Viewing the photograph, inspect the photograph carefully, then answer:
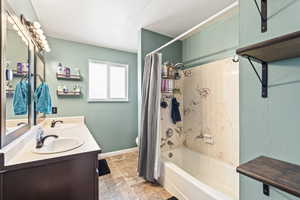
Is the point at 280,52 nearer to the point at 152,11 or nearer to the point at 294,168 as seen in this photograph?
the point at 294,168

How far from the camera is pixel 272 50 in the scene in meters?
0.62

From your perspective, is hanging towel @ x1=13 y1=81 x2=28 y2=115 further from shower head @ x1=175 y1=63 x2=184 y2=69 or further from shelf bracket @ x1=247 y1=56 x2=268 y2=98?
shower head @ x1=175 y1=63 x2=184 y2=69

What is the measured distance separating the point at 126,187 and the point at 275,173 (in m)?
1.86

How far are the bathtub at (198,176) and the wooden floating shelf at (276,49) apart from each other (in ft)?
3.95

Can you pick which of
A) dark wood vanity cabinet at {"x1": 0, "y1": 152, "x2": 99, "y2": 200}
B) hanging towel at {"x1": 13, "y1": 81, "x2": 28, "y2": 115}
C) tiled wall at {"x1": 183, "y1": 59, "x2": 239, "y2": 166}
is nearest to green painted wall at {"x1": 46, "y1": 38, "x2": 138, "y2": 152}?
hanging towel at {"x1": 13, "y1": 81, "x2": 28, "y2": 115}

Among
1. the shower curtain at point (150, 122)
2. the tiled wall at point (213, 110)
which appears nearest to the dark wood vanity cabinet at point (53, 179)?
the shower curtain at point (150, 122)

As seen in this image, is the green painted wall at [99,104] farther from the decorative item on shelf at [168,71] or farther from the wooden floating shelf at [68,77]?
the decorative item on shelf at [168,71]

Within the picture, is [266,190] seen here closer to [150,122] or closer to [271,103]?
[271,103]

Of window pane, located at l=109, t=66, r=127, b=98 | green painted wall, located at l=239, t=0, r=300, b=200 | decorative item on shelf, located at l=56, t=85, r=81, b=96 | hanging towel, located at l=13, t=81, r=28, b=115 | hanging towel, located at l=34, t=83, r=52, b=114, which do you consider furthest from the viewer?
window pane, located at l=109, t=66, r=127, b=98

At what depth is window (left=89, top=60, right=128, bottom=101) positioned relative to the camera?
2.91 meters

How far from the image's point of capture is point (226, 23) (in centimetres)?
194

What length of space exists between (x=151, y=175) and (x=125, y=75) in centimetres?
225

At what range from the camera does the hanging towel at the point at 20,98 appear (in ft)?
3.84

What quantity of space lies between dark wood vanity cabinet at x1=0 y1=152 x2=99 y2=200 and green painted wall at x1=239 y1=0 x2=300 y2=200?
1120 millimetres
